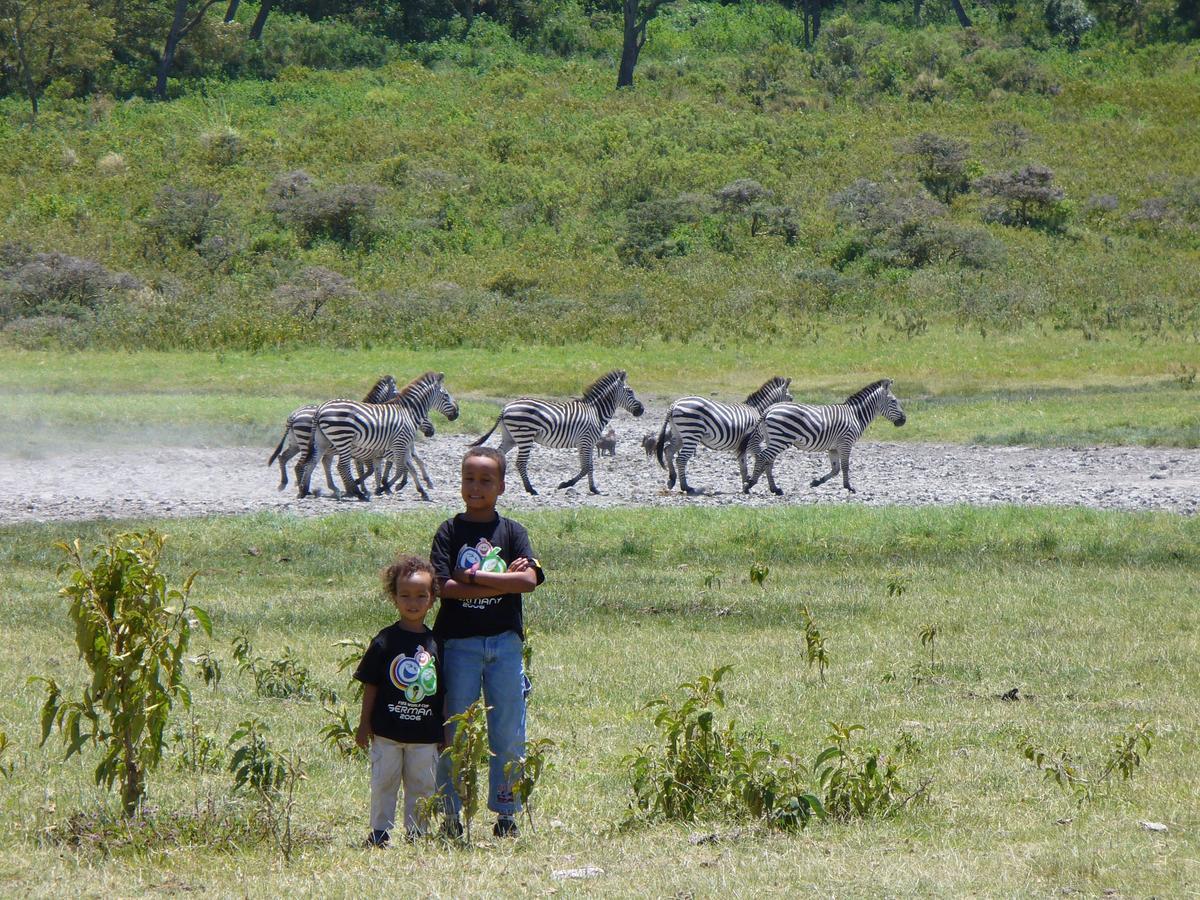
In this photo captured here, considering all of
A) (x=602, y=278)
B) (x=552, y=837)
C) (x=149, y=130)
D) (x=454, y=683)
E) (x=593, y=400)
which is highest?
(x=149, y=130)

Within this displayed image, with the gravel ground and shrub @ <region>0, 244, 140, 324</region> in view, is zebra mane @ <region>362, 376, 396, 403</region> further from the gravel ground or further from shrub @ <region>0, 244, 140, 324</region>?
shrub @ <region>0, 244, 140, 324</region>

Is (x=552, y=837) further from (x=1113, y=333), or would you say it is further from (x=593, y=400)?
(x=1113, y=333)

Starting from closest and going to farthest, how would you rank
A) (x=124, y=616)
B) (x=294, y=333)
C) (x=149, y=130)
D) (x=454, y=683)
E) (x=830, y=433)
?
(x=124, y=616) < (x=454, y=683) < (x=830, y=433) < (x=294, y=333) < (x=149, y=130)

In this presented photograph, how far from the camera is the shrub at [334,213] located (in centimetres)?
5331

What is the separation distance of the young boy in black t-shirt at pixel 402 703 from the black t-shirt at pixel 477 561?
0.39 feet

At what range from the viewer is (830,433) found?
24672mm

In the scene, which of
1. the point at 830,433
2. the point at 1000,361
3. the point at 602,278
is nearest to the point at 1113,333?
the point at 1000,361

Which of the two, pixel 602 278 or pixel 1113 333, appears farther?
pixel 602 278

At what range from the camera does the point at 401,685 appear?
22.7ft

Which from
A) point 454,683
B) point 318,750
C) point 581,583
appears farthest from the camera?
point 581,583

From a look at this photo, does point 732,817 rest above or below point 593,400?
below

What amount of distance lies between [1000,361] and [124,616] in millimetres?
36276

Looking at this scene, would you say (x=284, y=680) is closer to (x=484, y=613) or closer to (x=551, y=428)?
(x=484, y=613)

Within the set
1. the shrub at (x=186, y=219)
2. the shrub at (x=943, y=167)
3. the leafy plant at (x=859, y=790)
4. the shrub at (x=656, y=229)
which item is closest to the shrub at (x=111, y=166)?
the shrub at (x=186, y=219)
